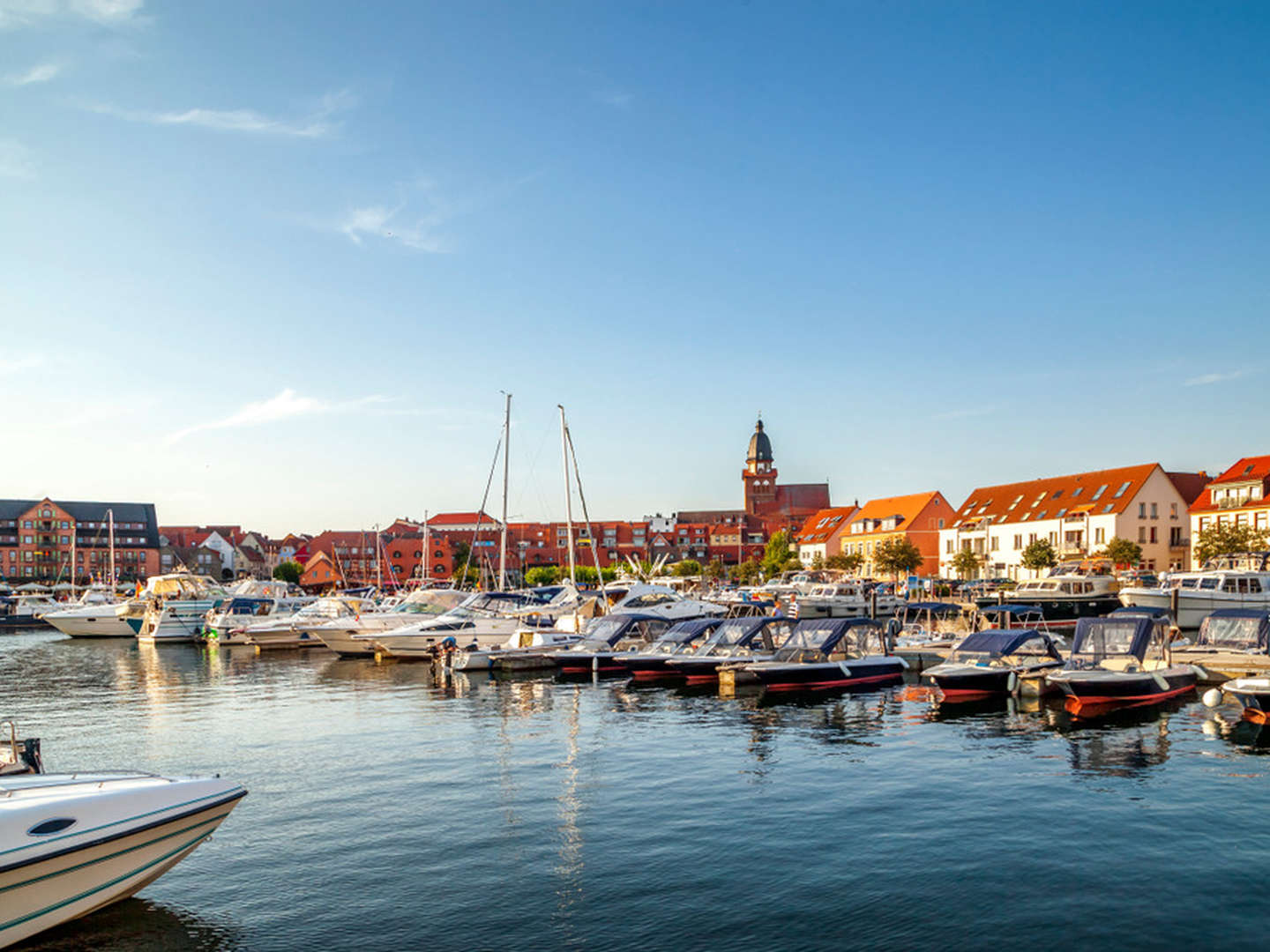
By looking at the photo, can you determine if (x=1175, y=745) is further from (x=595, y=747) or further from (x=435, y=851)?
(x=435, y=851)

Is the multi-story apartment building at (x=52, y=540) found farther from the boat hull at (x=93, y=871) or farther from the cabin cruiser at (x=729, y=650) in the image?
the boat hull at (x=93, y=871)

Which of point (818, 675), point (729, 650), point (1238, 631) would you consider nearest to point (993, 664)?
point (818, 675)

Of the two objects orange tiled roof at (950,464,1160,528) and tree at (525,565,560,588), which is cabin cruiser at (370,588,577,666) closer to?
orange tiled roof at (950,464,1160,528)

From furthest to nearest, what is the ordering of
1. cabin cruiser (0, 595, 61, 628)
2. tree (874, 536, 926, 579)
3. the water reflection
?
tree (874, 536, 926, 579) < cabin cruiser (0, 595, 61, 628) < the water reflection

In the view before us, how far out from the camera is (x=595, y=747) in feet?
82.5

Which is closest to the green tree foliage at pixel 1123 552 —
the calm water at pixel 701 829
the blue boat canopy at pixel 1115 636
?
the blue boat canopy at pixel 1115 636

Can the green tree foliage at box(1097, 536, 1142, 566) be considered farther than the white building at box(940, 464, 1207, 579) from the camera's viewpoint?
No

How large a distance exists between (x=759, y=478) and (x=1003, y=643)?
515 feet

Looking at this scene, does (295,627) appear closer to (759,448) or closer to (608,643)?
(608,643)

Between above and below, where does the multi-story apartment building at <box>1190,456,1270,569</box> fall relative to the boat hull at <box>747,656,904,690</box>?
above

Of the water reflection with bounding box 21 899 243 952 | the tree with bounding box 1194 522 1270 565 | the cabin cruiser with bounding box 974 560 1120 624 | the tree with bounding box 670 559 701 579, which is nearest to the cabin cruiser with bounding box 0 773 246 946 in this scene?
the water reflection with bounding box 21 899 243 952

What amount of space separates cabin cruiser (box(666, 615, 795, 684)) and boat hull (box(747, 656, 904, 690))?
155 cm

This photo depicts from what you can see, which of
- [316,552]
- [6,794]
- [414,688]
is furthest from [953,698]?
[316,552]

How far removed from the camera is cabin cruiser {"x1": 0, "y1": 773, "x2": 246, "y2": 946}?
1130 centimetres
